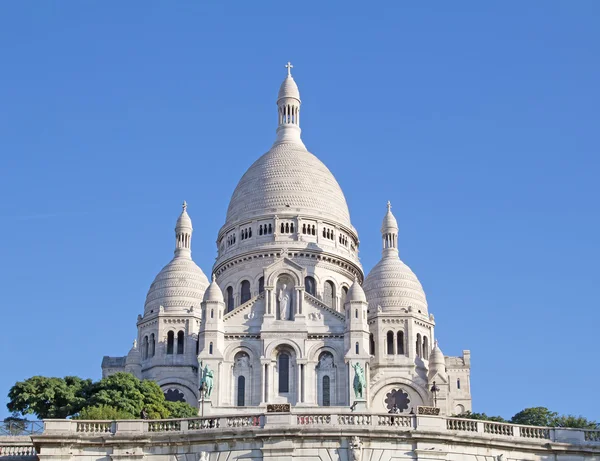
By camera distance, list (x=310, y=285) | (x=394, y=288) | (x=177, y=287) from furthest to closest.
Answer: (x=177, y=287), (x=394, y=288), (x=310, y=285)

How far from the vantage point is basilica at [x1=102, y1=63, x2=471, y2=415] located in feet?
365

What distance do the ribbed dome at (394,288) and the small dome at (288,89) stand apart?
23.1 m

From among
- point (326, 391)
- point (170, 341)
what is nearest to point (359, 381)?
point (326, 391)

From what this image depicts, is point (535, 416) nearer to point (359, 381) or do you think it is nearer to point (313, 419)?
point (359, 381)

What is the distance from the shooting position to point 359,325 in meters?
112

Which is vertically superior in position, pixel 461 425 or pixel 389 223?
pixel 389 223

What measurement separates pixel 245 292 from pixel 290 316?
1026 cm

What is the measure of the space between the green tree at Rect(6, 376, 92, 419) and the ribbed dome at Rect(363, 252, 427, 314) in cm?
3984

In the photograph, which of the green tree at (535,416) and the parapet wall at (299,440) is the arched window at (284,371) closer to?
the green tree at (535,416)

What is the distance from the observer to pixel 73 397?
8806cm

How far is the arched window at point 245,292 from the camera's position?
123562 millimetres

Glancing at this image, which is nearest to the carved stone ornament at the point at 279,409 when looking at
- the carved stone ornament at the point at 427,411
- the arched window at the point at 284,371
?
the carved stone ornament at the point at 427,411

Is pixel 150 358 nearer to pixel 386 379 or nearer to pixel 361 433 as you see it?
pixel 386 379

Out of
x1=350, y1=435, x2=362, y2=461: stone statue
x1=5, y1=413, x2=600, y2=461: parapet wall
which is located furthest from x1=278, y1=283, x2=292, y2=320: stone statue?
x1=350, y1=435, x2=362, y2=461: stone statue
